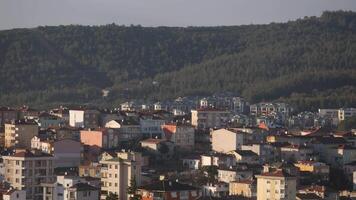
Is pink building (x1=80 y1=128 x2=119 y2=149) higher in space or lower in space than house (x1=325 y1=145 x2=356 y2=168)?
higher

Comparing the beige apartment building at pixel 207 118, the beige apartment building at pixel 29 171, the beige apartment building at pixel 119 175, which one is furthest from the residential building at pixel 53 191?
the beige apartment building at pixel 207 118

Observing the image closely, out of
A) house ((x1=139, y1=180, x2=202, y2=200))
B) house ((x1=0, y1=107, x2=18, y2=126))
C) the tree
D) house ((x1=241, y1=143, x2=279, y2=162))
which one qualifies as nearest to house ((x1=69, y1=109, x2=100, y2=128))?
house ((x1=0, y1=107, x2=18, y2=126))

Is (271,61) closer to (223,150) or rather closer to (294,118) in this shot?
(294,118)

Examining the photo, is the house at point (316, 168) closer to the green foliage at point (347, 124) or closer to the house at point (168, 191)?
the house at point (168, 191)

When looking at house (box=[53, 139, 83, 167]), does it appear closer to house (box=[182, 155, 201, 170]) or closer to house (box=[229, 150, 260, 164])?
house (box=[182, 155, 201, 170])

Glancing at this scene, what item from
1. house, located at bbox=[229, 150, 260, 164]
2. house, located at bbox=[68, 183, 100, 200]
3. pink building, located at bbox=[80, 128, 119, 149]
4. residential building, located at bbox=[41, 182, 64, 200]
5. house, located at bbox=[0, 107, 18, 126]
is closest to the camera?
house, located at bbox=[68, 183, 100, 200]

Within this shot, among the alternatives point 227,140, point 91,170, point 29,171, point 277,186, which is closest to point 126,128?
point 227,140
